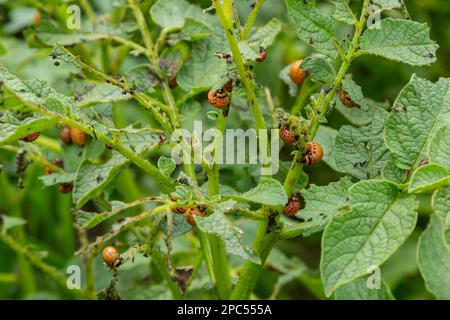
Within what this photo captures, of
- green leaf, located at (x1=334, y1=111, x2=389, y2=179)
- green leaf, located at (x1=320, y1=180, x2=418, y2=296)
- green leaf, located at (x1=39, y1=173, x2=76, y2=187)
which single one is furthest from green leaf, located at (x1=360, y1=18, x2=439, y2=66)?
green leaf, located at (x1=39, y1=173, x2=76, y2=187)

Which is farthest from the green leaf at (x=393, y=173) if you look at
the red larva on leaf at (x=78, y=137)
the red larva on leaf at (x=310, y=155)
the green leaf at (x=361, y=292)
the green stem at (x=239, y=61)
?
the red larva on leaf at (x=78, y=137)

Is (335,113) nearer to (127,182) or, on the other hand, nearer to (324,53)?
(127,182)

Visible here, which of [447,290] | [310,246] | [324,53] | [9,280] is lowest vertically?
[310,246]

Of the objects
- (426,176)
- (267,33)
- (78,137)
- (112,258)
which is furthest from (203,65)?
(426,176)

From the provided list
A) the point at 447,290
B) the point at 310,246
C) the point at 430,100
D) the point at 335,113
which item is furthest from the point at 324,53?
the point at 310,246

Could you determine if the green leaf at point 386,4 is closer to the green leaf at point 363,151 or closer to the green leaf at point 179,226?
the green leaf at point 363,151

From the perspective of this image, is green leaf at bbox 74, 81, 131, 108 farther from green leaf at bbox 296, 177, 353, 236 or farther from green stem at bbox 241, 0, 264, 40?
green leaf at bbox 296, 177, 353, 236
